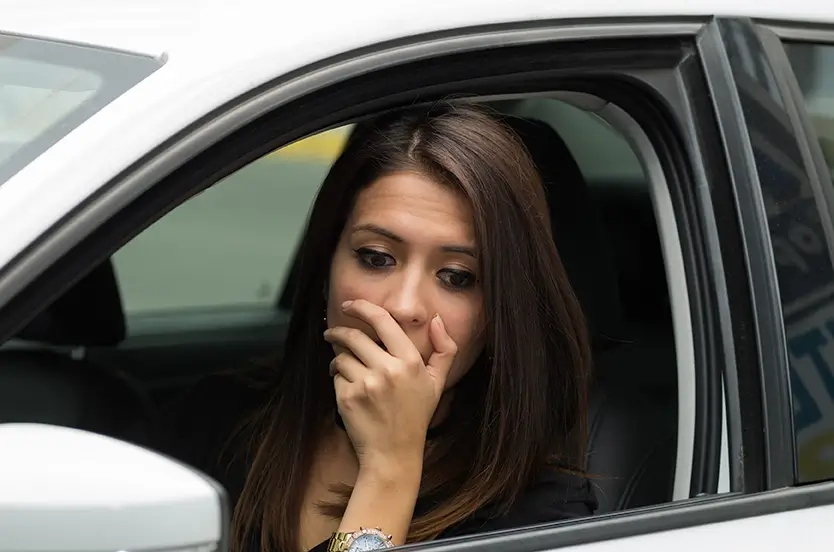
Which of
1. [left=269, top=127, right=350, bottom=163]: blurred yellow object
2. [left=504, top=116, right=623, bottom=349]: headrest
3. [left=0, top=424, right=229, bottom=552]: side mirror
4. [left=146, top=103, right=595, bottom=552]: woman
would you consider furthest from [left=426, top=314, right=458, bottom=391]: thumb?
[left=269, top=127, right=350, bottom=163]: blurred yellow object

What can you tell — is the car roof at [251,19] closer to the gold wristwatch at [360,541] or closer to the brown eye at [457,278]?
the brown eye at [457,278]

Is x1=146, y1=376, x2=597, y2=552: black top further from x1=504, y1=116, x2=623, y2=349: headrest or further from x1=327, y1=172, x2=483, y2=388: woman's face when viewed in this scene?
x1=504, y1=116, x2=623, y2=349: headrest

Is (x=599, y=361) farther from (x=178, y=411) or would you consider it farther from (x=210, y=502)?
(x=210, y=502)

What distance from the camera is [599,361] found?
2.32m

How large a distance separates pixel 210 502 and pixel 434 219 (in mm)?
748

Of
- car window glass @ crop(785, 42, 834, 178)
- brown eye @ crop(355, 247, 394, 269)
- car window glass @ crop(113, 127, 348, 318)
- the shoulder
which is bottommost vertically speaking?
the shoulder

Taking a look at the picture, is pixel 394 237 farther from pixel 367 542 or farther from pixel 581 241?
pixel 581 241

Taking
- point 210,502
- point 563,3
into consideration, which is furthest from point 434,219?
point 210,502

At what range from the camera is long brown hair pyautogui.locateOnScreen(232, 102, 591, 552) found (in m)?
1.77

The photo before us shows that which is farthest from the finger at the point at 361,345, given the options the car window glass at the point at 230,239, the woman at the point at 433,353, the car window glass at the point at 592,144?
the car window glass at the point at 230,239

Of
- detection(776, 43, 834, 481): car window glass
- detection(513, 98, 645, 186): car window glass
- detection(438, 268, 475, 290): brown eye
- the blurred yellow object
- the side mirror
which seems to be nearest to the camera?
the side mirror

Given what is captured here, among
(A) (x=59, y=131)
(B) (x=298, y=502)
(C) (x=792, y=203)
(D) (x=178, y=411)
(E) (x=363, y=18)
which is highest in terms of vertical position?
(E) (x=363, y=18)

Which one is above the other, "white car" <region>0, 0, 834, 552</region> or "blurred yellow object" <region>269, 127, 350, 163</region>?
"blurred yellow object" <region>269, 127, 350, 163</region>

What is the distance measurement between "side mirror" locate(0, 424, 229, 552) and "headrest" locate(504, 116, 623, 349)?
4.15ft
